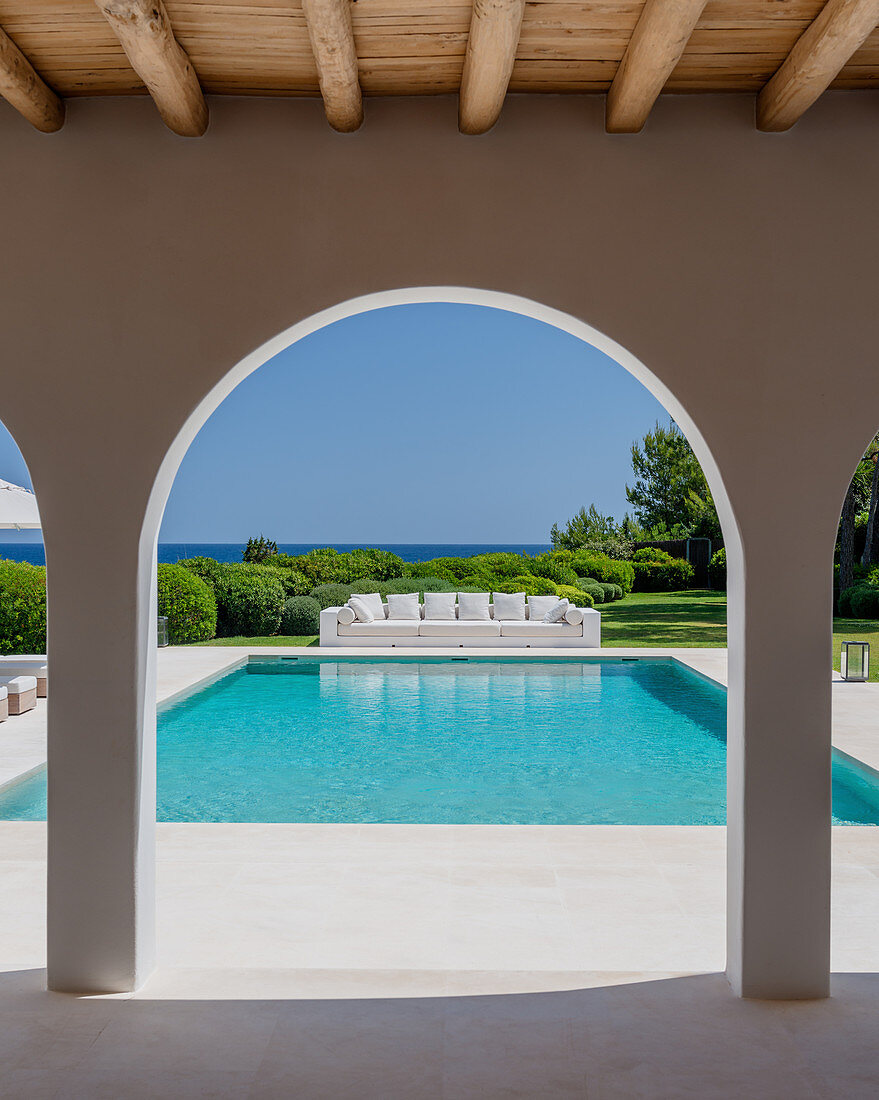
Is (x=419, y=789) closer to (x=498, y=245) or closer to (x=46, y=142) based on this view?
(x=498, y=245)

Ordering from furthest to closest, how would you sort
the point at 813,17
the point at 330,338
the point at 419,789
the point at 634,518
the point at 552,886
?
the point at 330,338, the point at 634,518, the point at 419,789, the point at 552,886, the point at 813,17

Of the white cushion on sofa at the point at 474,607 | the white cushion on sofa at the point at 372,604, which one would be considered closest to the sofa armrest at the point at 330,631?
the white cushion on sofa at the point at 372,604

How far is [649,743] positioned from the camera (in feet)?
29.3

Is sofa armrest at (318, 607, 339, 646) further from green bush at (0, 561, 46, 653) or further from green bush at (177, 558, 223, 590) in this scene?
green bush at (0, 561, 46, 653)

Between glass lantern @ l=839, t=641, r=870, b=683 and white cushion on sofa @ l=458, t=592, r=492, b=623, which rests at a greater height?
white cushion on sofa @ l=458, t=592, r=492, b=623

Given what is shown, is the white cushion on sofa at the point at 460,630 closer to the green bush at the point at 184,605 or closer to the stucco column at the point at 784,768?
the green bush at the point at 184,605

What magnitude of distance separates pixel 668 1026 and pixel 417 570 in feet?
58.3

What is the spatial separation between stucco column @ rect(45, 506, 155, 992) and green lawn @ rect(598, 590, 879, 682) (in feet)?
42.6

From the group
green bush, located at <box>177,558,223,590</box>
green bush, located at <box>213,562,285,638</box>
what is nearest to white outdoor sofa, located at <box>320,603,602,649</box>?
green bush, located at <box>213,562,285,638</box>

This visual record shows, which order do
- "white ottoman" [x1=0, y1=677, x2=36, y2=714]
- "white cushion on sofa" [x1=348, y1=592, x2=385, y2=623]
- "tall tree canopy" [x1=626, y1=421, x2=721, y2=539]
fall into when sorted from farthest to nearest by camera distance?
1. "tall tree canopy" [x1=626, y1=421, x2=721, y2=539]
2. "white cushion on sofa" [x1=348, y1=592, x2=385, y2=623]
3. "white ottoman" [x1=0, y1=677, x2=36, y2=714]

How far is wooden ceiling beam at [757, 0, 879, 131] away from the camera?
108 inches

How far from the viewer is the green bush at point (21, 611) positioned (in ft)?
46.8

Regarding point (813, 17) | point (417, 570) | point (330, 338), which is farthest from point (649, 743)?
point (330, 338)

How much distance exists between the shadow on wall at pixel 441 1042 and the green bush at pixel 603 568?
2178cm
